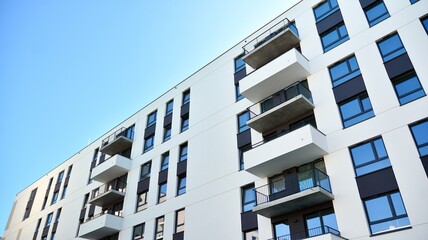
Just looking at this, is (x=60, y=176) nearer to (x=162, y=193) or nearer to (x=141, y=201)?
(x=141, y=201)

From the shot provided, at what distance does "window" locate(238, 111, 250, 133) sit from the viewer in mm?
22684

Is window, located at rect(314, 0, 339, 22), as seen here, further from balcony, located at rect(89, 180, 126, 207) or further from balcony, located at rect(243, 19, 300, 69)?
balcony, located at rect(89, 180, 126, 207)

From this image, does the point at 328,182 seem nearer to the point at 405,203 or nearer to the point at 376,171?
the point at 376,171

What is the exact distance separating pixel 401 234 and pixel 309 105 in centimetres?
752

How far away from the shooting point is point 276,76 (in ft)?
67.7

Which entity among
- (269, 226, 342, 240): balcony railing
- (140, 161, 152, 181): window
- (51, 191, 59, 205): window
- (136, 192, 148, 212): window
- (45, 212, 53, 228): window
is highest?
(51, 191, 59, 205): window

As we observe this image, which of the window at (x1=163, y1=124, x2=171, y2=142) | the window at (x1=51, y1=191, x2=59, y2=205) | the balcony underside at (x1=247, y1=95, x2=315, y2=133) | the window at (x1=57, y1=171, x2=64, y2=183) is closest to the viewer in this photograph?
the balcony underside at (x1=247, y1=95, x2=315, y2=133)

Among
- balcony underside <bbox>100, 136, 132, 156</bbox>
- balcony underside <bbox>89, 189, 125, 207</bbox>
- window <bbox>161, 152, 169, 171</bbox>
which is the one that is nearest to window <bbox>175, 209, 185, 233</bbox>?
window <bbox>161, 152, 169, 171</bbox>

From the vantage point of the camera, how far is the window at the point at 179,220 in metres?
22.7

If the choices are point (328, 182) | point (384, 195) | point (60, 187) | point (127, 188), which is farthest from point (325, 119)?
point (60, 187)

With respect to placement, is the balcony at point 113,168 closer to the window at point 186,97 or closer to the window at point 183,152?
the window at point 183,152

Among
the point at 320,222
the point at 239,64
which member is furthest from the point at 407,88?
the point at 239,64

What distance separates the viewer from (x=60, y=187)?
3853 cm

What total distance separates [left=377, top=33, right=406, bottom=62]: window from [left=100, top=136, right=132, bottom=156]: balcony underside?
2112cm
